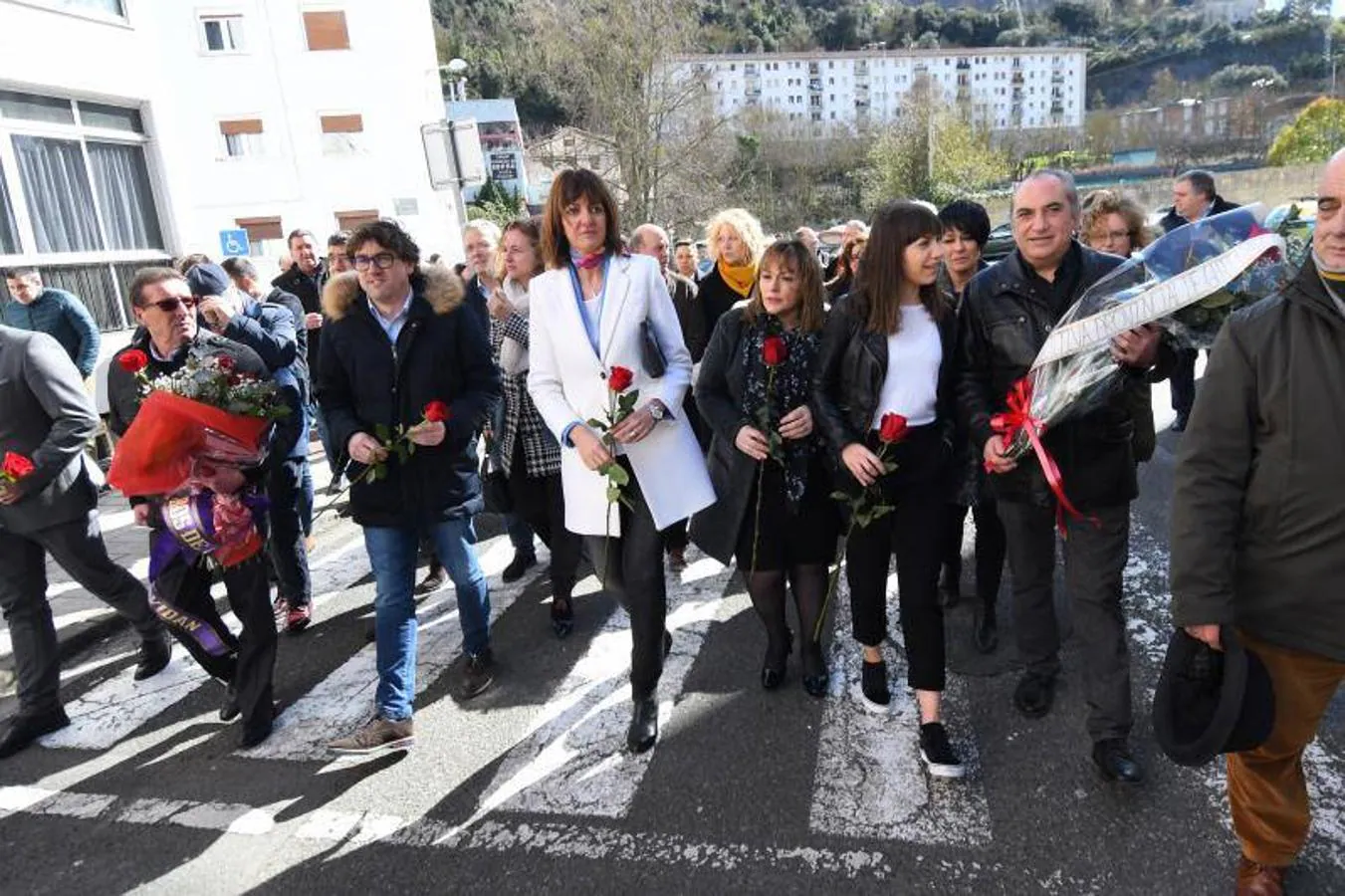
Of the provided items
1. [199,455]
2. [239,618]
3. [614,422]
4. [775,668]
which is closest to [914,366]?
[614,422]

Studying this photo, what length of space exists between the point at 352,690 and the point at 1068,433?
11.4 feet

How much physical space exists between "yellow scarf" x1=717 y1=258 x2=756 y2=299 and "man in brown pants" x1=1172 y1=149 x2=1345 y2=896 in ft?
10.3

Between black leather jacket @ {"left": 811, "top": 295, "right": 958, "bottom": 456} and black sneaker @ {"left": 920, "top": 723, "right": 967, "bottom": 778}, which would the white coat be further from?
black sneaker @ {"left": 920, "top": 723, "right": 967, "bottom": 778}

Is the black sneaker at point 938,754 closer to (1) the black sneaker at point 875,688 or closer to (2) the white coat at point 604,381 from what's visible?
(1) the black sneaker at point 875,688

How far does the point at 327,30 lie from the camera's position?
74.3ft

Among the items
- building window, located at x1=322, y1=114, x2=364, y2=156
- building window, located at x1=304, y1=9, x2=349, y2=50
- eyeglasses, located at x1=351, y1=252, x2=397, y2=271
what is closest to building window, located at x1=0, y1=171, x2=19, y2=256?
eyeglasses, located at x1=351, y1=252, x2=397, y2=271

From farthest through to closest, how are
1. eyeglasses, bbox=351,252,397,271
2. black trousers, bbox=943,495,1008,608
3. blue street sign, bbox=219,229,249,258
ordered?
blue street sign, bbox=219,229,249,258 → black trousers, bbox=943,495,1008,608 → eyeglasses, bbox=351,252,397,271

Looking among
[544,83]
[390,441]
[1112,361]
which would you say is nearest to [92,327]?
[390,441]

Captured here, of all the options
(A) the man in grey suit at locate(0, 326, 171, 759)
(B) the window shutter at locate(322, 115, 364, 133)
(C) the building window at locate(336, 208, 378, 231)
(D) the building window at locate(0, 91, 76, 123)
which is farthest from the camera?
(C) the building window at locate(336, 208, 378, 231)

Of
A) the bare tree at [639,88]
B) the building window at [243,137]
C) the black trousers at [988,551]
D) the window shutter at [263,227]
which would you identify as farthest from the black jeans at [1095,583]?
the bare tree at [639,88]

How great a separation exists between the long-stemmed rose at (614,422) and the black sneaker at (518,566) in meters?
2.35

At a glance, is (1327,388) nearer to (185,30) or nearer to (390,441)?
(390,441)

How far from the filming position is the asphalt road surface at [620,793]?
2514mm

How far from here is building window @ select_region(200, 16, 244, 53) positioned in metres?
22.0
